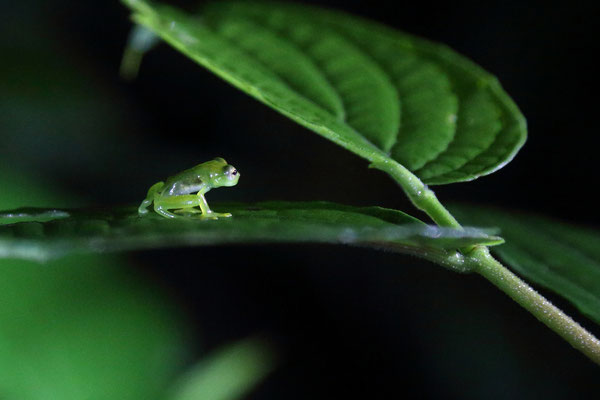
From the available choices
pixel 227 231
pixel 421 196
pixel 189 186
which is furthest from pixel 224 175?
pixel 227 231

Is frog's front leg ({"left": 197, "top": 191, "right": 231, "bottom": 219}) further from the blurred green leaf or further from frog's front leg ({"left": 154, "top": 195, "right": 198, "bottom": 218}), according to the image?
the blurred green leaf

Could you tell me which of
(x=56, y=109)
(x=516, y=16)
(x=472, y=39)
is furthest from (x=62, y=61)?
(x=516, y=16)

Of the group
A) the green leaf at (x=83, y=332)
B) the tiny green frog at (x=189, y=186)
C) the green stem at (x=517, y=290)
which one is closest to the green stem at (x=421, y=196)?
the green stem at (x=517, y=290)

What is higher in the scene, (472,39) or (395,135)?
(472,39)

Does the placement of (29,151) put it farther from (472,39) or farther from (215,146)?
(472,39)

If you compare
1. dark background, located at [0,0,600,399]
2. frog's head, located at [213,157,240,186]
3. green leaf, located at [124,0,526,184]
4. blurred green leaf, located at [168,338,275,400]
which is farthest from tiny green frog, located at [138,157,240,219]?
dark background, located at [0,0,600,399]

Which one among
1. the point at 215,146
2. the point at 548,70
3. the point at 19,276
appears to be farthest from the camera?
the point at 215,146
